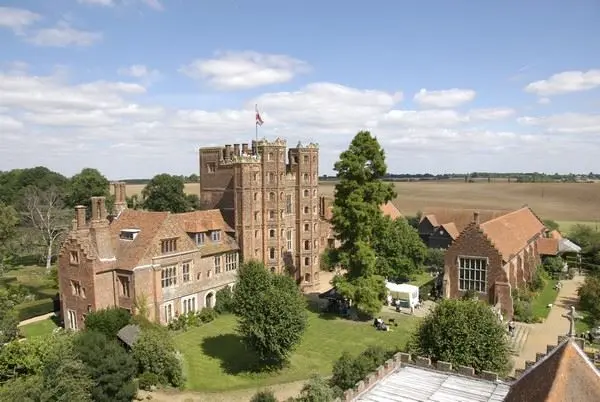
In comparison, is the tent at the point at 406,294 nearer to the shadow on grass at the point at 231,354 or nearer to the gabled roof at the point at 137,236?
the shadow on grass at the point at 231,354

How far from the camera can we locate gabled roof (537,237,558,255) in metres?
60.2

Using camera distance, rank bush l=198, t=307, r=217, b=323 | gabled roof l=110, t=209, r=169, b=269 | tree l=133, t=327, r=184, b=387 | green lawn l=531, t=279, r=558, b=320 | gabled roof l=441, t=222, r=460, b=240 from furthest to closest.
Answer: gabled roof l=441, t=222, r=460, b=240, green lawn l=531, t=279, r=558, b=320, bush l=198, t=307, r=217, b=323, gabled roof l=110, t=209, r=169, b=269, tree l=133, t=327, r=184, b=387

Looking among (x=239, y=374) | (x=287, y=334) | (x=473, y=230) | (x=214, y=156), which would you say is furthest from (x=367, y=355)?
(x=214, y=156)

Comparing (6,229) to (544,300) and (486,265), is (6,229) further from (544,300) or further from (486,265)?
(544,300)

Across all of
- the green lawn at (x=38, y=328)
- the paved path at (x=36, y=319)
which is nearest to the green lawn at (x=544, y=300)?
the green lawn at (x=38, y=328)

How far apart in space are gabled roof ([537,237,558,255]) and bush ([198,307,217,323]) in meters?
42.8

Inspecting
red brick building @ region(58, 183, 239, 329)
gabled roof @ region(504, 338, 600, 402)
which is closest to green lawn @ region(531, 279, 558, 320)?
red brick building @ region(58, 183, 239, 329)

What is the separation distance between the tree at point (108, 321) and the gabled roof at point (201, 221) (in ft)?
35.3

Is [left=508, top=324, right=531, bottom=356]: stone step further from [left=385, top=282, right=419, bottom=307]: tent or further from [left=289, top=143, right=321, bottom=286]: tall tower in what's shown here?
[left=289, top=143, right=321, bottom=286]: tall tower

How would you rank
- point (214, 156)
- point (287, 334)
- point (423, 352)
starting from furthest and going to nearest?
point (214, 156), point (287, 334), point (423, 352)

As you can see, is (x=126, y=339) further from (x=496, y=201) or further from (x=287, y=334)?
(x=496, y=201)

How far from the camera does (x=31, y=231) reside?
72.0 meters

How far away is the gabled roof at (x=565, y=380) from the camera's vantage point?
11.8 m

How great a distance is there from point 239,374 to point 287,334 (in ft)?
15.3
